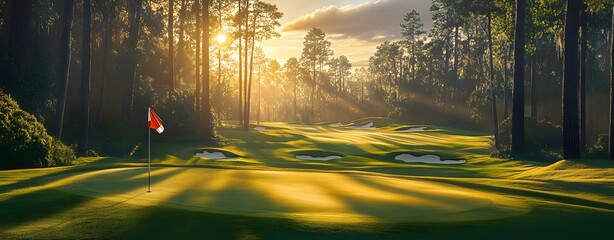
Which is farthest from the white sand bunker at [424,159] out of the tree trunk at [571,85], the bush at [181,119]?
the bush at [181,119]

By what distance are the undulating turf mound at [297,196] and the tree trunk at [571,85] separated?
1380cm

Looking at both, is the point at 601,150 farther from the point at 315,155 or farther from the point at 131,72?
the point at 131,72

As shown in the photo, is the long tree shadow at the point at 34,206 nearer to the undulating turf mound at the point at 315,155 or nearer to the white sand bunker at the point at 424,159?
the undulating turf mound at the point at 315,155

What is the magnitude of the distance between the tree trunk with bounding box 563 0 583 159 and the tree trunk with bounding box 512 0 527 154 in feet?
21.9

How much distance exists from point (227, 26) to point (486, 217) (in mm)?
57608

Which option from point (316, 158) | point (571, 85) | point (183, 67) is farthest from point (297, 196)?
point (183, 67)

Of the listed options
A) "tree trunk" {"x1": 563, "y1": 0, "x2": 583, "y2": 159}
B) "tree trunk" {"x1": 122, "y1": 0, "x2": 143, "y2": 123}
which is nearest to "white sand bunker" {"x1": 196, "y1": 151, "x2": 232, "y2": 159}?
"tree trunk" {"x1": 122, "y1": 0, "x2": 143, "y2": 123}

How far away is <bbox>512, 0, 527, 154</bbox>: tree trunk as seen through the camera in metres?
33.1

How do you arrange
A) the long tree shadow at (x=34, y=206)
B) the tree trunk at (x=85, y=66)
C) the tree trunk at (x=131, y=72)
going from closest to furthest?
the long tree shadow at (x=34, y=206)
the tree trunk at (x=85, y=66)
the tree trunk at (x=131, y=72)

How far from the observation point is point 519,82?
34.0 metres

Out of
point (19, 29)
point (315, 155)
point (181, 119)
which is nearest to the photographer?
point (19, 29)

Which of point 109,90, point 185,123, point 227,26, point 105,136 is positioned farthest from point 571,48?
point 227,26

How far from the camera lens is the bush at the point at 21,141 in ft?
71.8

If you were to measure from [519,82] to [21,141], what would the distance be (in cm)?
2790
